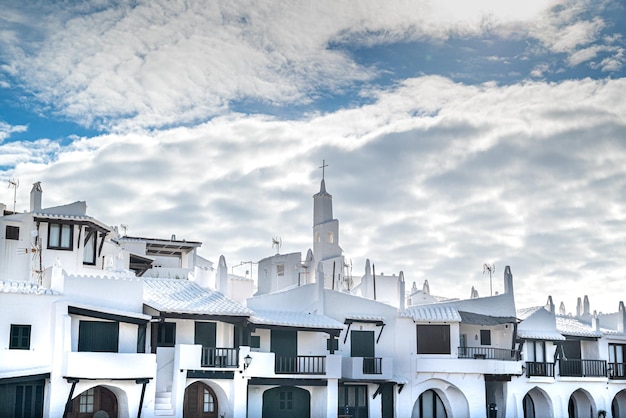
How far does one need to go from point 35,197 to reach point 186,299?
13.0 m

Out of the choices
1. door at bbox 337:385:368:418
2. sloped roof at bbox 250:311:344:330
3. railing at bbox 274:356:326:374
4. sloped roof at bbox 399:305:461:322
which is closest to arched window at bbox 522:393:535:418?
sloped roof at bbox 399:305:461:322

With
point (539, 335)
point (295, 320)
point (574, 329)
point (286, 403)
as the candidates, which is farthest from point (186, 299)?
point (574, 329)

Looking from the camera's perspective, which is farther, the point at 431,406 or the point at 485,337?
the point at 485,337

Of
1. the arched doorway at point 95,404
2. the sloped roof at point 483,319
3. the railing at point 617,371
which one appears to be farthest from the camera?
the railing at point 617,371

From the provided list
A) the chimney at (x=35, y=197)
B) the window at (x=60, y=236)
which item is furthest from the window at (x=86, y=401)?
the chimney at (x=35, y=197)

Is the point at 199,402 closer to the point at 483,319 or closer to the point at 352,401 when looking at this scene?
the point at 352,401

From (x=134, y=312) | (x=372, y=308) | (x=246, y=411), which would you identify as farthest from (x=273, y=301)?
(x=134, y=312)

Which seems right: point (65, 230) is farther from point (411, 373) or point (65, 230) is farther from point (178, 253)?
point (411, 373)

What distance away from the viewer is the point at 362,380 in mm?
47031

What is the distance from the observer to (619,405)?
63.5 m

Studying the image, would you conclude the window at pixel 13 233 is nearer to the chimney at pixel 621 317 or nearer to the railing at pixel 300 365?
the railing at pixel 300 365

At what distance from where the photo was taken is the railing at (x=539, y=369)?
5441cm

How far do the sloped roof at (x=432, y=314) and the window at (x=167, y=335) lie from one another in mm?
14006

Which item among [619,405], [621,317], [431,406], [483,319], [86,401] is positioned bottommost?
[619,405]
